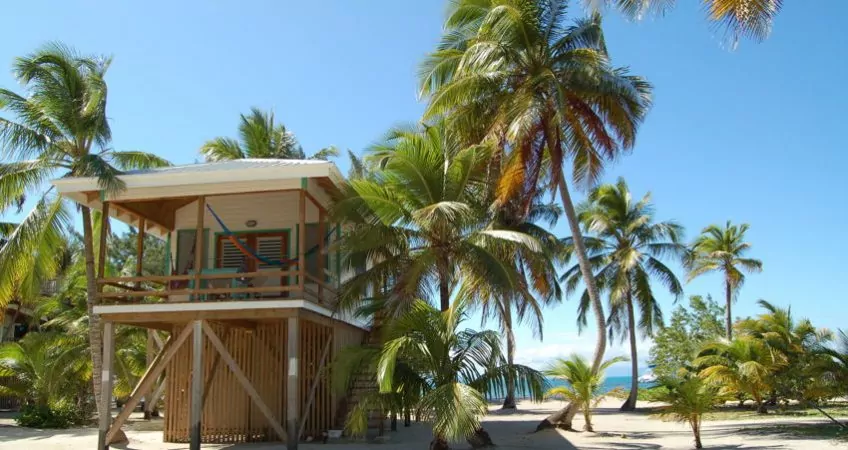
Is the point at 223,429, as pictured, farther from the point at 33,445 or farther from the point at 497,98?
the point at 497,98

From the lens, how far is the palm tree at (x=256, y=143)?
80.2 ft

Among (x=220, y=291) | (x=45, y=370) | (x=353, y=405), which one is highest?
(x=220, y=291)

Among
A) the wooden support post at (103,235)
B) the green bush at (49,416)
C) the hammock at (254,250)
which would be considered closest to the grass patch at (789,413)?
the hammock at (254,250)

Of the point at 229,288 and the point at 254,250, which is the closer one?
the point at 229,288

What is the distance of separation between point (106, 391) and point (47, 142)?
605cm

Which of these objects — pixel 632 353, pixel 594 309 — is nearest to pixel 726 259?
pixel 632 353

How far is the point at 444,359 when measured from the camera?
11.8m

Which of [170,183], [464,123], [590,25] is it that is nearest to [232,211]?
[170,183]

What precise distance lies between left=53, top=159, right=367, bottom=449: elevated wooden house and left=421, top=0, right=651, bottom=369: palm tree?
441 centimetres

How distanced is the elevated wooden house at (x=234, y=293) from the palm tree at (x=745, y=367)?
11.4m

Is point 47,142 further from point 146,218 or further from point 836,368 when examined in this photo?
point 836,368

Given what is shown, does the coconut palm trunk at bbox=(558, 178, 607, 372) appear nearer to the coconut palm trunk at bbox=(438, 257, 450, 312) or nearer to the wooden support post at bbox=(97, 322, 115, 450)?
the coconut palm trunk at bbox=(438, 257, 450, 312)

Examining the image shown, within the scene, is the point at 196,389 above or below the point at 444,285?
below

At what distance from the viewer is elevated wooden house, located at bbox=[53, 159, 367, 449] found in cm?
1396
